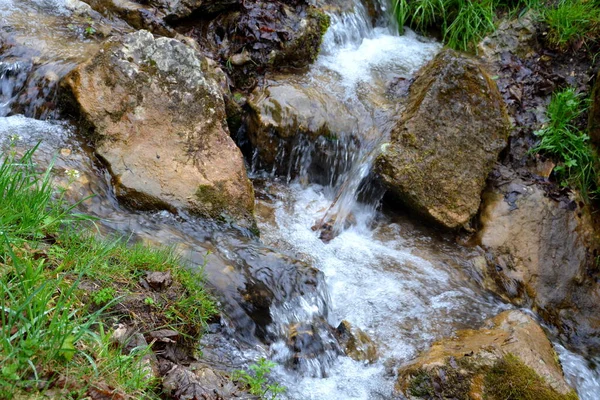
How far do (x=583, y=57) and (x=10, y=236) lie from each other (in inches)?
245

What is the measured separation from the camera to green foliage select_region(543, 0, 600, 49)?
6281 mm

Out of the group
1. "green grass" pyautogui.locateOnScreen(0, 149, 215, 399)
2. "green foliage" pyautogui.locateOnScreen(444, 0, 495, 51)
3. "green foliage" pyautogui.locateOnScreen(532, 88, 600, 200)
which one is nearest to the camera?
"green grass" pyautogui.locateOnScreen(0, 149, 215, 399)

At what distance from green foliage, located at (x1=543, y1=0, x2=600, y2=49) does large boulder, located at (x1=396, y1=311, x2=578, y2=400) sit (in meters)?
4.27

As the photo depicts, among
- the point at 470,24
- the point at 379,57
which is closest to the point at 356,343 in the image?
the point at 379,57

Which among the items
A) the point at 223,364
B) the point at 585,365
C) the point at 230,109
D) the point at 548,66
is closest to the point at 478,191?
the point at 585,365

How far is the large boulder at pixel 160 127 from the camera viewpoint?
4332 mm

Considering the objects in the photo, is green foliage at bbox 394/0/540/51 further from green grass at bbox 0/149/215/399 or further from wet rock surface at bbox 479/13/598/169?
green grass at bbox 0/149/215/399

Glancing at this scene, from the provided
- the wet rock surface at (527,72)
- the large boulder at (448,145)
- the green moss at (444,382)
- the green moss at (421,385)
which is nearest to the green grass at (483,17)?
the wet rock surface at (527,72)

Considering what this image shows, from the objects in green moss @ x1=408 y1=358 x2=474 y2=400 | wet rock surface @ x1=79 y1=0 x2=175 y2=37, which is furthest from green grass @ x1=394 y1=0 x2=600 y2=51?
green moss @ x1=408 y1=358 x2=474 y2=400

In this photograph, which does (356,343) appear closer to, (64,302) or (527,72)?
(64,302)

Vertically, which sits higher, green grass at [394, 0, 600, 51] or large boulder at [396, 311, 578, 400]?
green grass at [394, 0, 600, 51]

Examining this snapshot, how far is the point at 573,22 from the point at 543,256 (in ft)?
10.1

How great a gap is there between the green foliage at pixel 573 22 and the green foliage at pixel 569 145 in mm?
929

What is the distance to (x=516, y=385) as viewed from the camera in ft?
11.0
